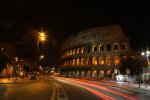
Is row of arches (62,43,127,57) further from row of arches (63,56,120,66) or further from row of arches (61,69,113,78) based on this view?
row of arches (61,69,113,78)

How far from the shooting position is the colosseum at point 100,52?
90188 millimetres

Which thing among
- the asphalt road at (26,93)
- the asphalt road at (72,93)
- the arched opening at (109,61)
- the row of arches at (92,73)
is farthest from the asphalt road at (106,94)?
the arched opening at (109,61)

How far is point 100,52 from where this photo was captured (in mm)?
94500

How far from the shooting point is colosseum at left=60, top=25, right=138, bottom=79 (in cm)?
9019

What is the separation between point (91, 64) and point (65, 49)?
3461cm

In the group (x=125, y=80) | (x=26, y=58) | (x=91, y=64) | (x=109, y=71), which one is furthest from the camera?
(x=26, y=58)

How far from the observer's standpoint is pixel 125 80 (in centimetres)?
5712

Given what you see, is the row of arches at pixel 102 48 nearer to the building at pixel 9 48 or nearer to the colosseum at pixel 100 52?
the colosseum at pixel 100 52

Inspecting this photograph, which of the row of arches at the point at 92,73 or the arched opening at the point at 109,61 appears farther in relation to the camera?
the arched opening at the point at 109,61

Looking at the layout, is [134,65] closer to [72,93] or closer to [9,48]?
[72,93]

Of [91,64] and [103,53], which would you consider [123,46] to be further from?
[91,64]

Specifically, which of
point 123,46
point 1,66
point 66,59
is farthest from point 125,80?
point 66,59

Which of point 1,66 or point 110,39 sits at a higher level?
point 110,39

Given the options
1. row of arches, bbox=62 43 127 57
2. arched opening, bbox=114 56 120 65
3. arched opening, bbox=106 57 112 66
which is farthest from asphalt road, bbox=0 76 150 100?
row of arches, bbox=62 43 127 57
